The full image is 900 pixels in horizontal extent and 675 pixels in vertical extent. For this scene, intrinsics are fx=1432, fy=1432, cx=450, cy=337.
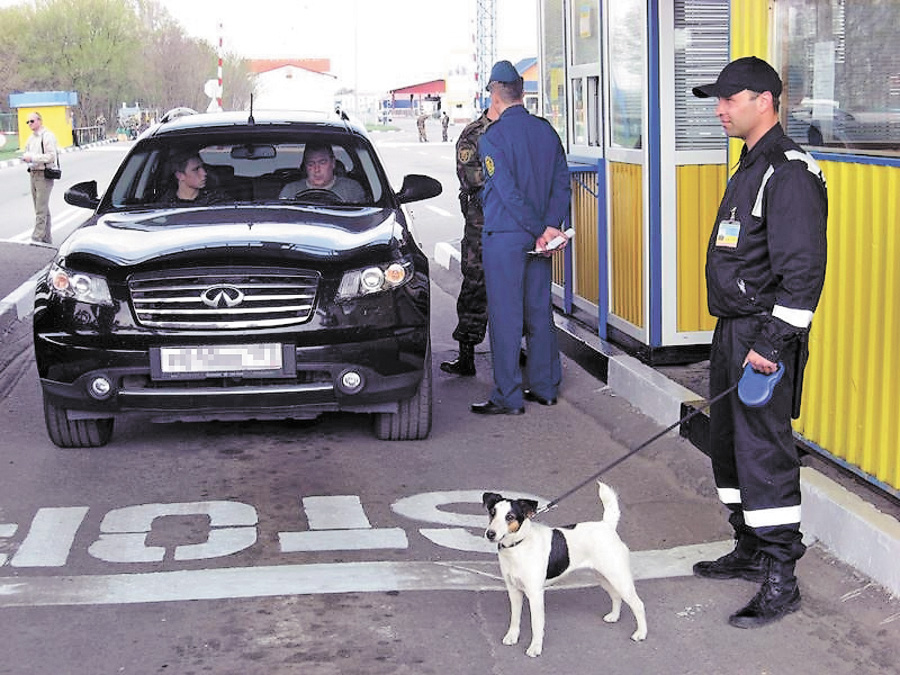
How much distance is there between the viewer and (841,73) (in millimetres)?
5785

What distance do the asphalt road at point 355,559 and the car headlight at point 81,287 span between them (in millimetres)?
844

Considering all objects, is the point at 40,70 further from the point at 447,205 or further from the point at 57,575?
the point at 57,575

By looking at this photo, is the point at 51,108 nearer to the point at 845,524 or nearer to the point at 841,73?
the point at 841,73

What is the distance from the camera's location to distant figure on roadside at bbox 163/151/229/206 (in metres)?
8.04

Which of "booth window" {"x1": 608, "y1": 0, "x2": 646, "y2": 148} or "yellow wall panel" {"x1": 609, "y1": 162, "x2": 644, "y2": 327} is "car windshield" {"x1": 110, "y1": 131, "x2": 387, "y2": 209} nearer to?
"yellow wall panel" {"x1": 609, "y1": 162, "x2": 644, "y2": 327}

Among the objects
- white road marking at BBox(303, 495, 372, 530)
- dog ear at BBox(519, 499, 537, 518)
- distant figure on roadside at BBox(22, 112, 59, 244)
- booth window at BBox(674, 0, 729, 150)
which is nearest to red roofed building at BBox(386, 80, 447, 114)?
distant figure on roadside at BBox(22, 112, 59, 244)

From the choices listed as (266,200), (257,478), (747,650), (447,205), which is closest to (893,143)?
(747,650)

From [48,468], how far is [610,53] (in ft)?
14.8

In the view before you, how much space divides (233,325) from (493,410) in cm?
191

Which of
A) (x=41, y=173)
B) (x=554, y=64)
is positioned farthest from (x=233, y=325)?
(x=41, y=173)

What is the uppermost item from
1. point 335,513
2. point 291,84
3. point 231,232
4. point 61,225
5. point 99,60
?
point 99,60

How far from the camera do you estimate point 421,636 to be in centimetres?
462

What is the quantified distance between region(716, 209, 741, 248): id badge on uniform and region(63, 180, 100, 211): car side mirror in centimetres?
444

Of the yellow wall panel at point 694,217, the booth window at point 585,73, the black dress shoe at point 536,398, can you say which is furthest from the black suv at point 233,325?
the booth window at point 585,73
